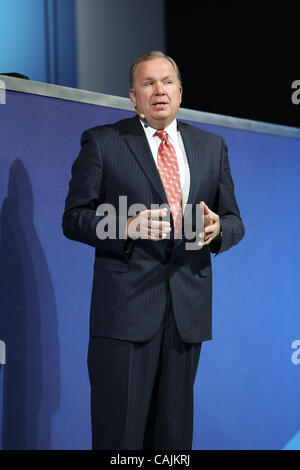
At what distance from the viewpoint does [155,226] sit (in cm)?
141

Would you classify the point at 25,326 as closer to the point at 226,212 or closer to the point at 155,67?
the point at 226,212

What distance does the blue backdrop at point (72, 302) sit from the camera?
2016 millimetres

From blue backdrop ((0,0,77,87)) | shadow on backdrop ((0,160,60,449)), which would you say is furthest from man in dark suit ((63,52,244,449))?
blue backdrop ((0,0,77,87))

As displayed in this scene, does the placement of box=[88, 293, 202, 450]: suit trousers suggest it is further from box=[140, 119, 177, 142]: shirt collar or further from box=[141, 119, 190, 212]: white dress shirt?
box=[140, 119, 177, 142]: shirt collar

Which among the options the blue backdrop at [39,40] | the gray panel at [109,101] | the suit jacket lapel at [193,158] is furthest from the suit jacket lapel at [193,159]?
the blue backdrop at [39,40]

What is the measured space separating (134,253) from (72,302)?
0.65m

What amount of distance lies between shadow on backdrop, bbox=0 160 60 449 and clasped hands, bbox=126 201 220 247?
2.21 feet

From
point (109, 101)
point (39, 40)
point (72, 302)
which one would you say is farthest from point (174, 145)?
point (39, 40)

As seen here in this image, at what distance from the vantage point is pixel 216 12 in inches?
141

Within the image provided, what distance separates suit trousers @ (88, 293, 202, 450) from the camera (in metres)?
1.57

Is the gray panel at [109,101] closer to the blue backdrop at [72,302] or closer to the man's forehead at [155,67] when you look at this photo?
the blue backdrop at [72,302]

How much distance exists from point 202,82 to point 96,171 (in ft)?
7.39

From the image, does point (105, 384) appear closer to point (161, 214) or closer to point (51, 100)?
point (161, 214)

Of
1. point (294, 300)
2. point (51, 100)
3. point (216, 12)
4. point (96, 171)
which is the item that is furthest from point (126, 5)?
point (96, 171)
